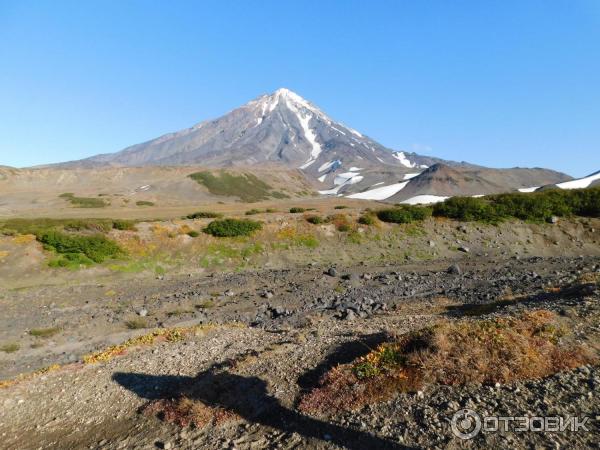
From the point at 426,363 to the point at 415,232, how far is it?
31746mm

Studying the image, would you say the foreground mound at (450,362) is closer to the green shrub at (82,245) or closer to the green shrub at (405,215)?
the green shrub at (82,245)

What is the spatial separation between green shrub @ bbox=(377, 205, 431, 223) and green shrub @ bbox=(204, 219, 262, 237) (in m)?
13.0

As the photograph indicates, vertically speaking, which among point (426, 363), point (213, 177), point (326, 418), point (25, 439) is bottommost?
point (25, 439)

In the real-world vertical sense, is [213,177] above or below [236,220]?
above

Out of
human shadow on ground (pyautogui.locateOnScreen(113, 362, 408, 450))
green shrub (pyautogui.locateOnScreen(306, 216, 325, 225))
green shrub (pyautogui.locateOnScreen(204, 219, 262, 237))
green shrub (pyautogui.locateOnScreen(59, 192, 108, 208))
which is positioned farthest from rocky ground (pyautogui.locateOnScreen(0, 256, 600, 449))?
green shrub (pyautogui.locateOnScreen(59, 192, 108, 208))

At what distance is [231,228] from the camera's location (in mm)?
41500

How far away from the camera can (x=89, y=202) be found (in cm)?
9044

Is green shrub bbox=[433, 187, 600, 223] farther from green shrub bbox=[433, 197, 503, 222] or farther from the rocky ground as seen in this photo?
the rocky ground

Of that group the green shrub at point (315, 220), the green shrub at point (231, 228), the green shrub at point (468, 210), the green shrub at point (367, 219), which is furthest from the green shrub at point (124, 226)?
the green shrub at point (468, 210)

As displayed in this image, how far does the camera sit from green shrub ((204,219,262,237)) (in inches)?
1621

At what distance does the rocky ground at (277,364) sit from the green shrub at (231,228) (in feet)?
30.6

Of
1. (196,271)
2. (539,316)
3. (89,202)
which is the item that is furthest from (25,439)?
(89,202)

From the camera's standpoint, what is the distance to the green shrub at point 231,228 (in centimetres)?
4117

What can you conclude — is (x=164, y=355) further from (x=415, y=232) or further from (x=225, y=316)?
(x=415, y=232)
